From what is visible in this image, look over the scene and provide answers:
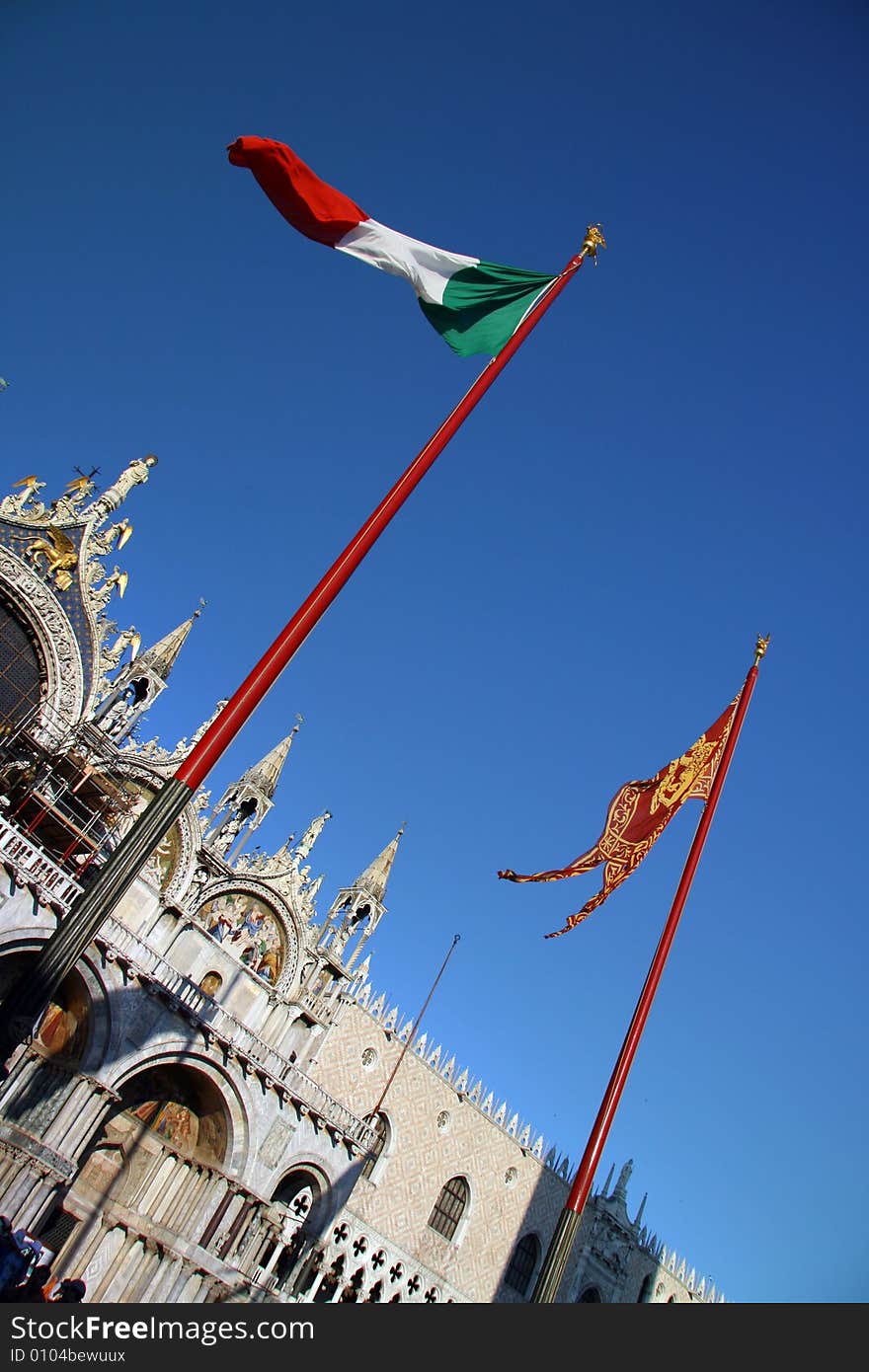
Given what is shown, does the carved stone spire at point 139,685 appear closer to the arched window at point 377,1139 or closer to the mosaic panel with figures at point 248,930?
the mosaic panel with figures at point 248,930

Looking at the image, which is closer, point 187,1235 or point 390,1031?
point 187,1235

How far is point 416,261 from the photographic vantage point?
9555 millimetres

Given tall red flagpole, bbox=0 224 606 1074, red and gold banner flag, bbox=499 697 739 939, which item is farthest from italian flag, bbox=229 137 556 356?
red and gold banner flag, bbox=499 697 739 939

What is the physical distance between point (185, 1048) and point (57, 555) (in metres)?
12.3

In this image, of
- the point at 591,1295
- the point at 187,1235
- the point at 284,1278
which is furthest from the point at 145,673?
the point at 591,1295

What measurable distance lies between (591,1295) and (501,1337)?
34.7m

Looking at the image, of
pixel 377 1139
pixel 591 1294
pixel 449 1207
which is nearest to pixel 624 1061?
pixel 377 1139

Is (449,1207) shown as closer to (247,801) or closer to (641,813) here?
(247,801)

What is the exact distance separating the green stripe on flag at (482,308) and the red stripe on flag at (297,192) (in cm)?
125

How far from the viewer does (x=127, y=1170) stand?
746 inches

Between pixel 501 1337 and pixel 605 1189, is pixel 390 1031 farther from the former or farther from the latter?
pixel 501 1337

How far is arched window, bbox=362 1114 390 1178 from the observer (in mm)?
25186

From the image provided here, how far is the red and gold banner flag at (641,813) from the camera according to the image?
32.0 feet

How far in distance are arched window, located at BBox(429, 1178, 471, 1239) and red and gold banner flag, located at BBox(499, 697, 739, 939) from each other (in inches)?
898
